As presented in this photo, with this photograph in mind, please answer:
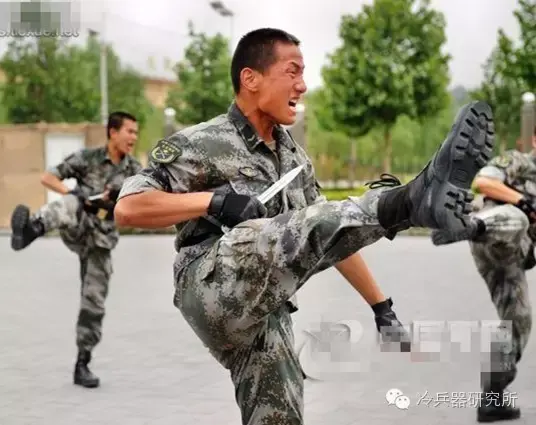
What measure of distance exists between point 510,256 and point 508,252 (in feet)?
0.13

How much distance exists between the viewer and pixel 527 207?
561cm

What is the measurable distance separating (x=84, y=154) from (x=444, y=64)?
3254cm

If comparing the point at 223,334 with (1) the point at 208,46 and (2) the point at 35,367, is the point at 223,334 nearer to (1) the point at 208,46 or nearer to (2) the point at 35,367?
(2) the point at 35,367

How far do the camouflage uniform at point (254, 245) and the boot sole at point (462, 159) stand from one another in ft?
0.03

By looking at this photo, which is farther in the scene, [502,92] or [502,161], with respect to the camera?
[502,92]

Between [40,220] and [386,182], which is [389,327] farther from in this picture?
[40,220]

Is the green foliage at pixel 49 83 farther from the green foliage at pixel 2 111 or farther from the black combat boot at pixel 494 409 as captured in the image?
the black combat boot at pixel 494 409

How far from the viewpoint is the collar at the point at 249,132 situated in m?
3.59

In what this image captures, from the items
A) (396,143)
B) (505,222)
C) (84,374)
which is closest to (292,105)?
(505,222)

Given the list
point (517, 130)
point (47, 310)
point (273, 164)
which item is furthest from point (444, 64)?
point (273, 164)

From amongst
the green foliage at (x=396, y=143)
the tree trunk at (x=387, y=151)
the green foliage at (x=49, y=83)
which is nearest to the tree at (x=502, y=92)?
the tree trunk at (x=387, y=151)

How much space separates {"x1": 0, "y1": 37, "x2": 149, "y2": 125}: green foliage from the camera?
102 feet

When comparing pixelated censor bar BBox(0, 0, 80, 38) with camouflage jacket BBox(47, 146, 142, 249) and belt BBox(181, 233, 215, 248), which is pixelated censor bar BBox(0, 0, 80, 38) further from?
belt BBox(181, 233, 215, 248)

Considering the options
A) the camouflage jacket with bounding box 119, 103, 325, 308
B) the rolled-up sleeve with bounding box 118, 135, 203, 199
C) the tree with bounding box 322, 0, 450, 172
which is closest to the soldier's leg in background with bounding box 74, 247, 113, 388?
the camouflage jacket with bounding box 119, 103, 325, 308
